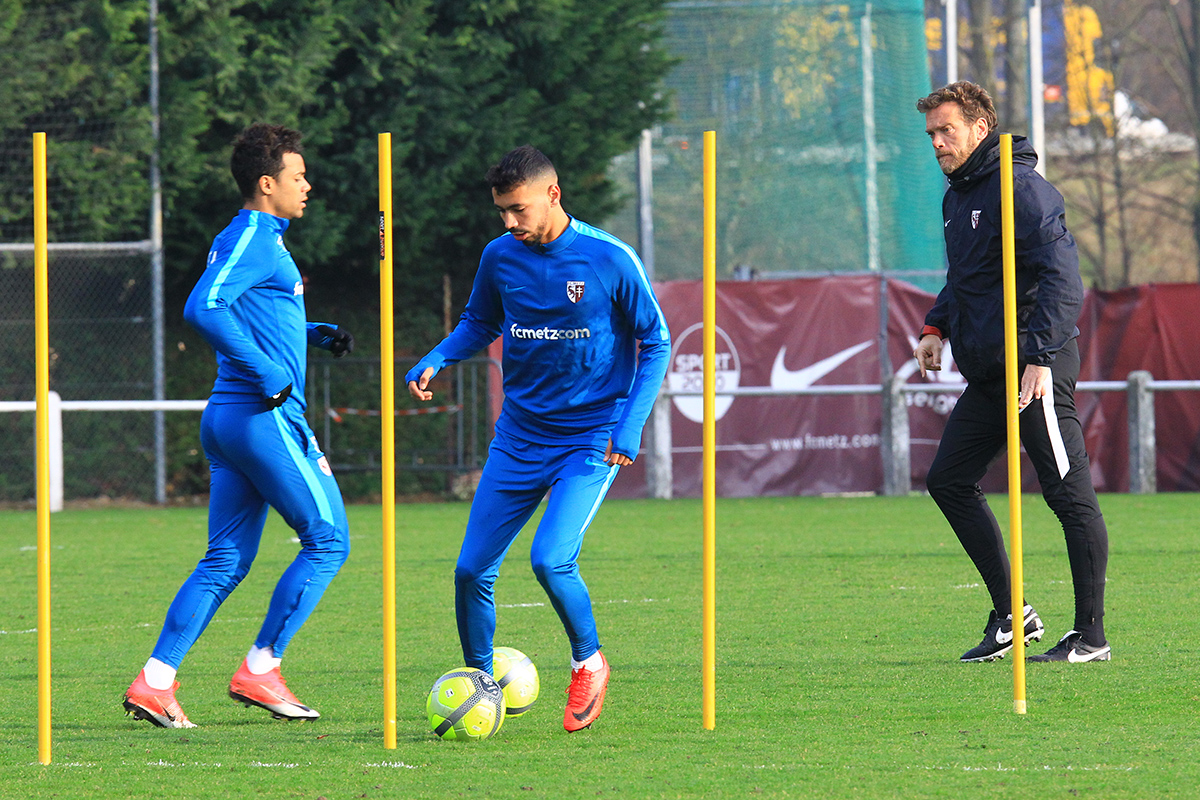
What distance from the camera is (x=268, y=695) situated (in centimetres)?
573

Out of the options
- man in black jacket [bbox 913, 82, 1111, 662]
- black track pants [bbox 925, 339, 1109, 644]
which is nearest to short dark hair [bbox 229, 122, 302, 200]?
man in black jacket [bbox 913, 82, 1111, 662]

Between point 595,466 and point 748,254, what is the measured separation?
16270 millimetres

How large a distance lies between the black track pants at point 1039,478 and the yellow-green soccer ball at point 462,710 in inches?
92.4

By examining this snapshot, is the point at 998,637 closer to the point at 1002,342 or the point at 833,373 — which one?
the point at 1002,342

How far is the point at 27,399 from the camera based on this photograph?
16859mm

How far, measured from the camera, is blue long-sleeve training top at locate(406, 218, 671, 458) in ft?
18.2

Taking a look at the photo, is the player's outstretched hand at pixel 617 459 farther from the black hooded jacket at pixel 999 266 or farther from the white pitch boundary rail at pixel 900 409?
the white pitch boundary rail at pixel 900 409

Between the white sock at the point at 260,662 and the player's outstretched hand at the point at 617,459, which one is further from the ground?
the player's outstretched hand at the point at 617,459

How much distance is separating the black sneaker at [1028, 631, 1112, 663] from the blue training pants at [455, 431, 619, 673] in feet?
6.86

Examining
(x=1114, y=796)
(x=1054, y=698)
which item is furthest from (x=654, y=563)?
(x=1114, y=796)

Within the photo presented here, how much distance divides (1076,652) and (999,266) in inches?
62.5

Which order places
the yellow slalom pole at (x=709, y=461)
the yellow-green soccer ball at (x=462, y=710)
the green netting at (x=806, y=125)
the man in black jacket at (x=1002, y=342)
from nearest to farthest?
the yellow slalom pole at (x=709, y=461), the yellow-green soccer ball at (x=462, y=710), the man in black jacket at (x=1002, y=342), the green netting at (x=806, y=125)

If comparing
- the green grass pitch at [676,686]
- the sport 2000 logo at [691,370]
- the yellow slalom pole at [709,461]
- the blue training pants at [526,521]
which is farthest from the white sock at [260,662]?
the sport 2000 logo at [691,370]

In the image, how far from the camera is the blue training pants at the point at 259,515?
579 centimetres
